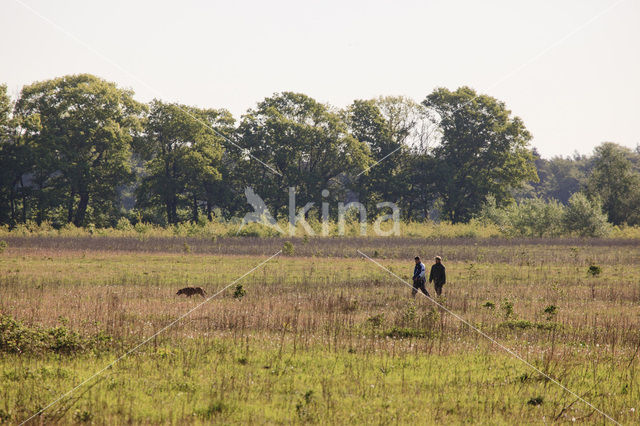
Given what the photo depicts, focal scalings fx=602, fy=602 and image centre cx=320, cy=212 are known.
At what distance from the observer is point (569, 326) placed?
17.0 metres

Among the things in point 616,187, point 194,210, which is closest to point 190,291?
point 194,210

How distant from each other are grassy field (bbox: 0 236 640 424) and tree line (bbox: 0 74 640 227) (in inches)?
1495

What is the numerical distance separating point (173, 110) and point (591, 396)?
6215cm

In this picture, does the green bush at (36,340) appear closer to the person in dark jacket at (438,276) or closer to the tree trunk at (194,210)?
the person in dark jacket at (438,276)

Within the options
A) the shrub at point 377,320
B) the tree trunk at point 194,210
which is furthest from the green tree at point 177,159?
the shrub at point 377,320

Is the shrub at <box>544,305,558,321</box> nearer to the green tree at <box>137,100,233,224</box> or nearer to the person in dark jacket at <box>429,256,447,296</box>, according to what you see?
the person in dark jacket at <box>429,256,447,296</box>

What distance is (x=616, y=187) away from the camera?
7431 centimetres

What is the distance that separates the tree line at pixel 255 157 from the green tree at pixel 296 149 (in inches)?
5.3

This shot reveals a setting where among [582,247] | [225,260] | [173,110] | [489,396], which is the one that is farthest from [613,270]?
[173,110]

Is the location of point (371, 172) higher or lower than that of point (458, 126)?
lower

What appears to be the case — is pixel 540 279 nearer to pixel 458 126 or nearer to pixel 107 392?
pixel 107 392

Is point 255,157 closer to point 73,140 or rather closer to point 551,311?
point 73,140

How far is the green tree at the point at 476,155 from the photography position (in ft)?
241

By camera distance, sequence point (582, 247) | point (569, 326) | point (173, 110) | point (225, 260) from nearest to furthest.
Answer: point (569, 326) < point (225, 260) < point (582, 247) < point (173, 110)
